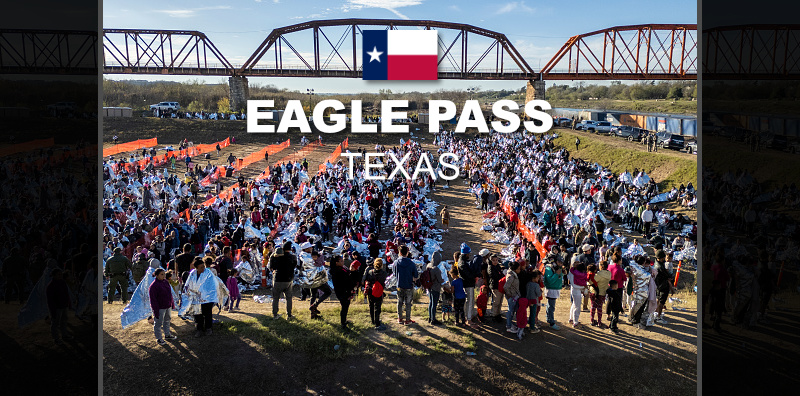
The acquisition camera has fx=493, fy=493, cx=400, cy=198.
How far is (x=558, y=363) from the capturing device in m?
7.24

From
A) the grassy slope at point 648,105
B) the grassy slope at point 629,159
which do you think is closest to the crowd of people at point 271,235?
the grassy slope at point 629,159

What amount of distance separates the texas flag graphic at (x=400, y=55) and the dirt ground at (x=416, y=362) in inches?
638

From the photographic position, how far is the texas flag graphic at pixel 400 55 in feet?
74.2

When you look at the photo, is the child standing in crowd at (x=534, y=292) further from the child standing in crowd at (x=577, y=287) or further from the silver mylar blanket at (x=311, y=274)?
the silver mylar blanket at (x=311, y=274)

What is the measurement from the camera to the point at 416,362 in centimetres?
723

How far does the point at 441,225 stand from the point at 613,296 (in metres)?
10.8

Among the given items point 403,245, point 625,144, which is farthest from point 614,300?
point 625,144

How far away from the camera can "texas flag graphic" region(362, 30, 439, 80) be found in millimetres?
22609

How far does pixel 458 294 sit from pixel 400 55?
1718 centimetres
